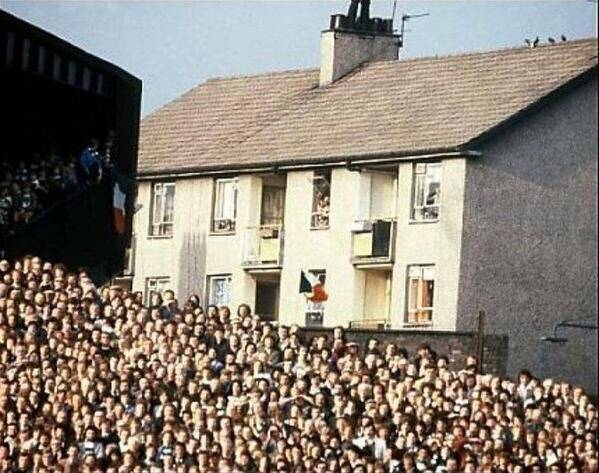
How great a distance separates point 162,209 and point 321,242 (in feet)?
7.38

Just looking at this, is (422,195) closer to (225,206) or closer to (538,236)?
(538,236)

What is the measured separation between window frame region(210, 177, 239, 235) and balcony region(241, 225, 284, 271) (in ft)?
0.98

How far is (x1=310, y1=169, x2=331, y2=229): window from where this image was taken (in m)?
23.7

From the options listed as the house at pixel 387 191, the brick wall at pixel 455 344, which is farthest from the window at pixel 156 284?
the brick wall at pixel 455 344

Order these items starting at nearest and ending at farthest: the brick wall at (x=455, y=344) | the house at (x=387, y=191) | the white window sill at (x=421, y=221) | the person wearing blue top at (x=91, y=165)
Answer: the brick wall at (x=455, y=344) < the house at (x=387, y=191) < the white window sill at (x=421, y=221) < the person wearing blue top at (x=91, y=165)

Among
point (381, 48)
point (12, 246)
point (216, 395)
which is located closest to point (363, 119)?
point (381, 48)

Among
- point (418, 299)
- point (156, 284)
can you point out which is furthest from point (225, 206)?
point (418, 299)

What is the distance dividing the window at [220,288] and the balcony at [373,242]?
161 cm

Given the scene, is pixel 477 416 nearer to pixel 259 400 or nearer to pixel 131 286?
pixel 259 400

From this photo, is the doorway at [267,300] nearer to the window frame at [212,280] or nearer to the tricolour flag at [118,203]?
the window frame at [212,280]

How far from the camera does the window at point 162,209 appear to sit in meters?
25.3

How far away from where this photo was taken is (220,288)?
24578 mm

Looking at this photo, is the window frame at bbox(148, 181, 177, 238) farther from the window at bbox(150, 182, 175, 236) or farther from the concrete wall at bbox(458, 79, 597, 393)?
the concrete wall at bbox(458, 79, 597, 393)

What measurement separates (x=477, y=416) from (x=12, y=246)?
802 centimetres
